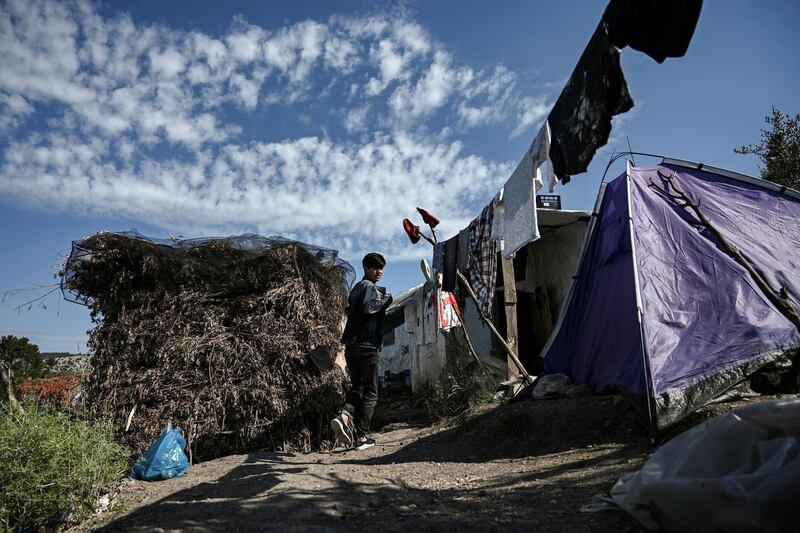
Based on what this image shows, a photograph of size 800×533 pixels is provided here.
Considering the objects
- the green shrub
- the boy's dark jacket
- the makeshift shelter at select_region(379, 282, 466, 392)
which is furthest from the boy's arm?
the makeshift shelter at select_region(379, 282, 466, 392)

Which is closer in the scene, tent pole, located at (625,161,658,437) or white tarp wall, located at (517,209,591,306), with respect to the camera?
tent pole, located at (625,161,658,437)

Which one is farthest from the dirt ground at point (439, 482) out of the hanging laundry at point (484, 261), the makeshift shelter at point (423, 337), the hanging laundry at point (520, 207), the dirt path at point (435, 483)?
the makeshift shelter at point (423, 337)

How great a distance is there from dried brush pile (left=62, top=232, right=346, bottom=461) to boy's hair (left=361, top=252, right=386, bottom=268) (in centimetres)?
96

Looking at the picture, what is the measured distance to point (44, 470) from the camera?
3309 mm

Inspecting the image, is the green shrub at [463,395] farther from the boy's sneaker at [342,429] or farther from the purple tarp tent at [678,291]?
the boy's sneaker at [342,429]

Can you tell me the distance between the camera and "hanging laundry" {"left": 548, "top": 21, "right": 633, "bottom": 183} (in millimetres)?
3148

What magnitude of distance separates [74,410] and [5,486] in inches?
79.2

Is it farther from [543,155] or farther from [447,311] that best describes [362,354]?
[447,311]

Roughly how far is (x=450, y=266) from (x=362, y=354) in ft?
7.31

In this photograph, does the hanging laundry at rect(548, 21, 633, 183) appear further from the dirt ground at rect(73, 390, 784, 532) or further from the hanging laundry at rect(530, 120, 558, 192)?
the dirt ground at rect(73, 390, 784, 532)

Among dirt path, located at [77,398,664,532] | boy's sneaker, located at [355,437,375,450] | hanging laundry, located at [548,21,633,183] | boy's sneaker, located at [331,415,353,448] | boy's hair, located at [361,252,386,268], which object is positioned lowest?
boy's sneaker, located at [355,437,375,450]

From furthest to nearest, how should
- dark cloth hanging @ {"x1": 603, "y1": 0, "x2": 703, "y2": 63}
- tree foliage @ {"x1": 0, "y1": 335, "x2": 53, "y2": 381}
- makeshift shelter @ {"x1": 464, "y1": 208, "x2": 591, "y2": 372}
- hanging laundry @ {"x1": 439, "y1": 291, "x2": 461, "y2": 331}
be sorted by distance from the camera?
tree foliage @ {"x1": 0, "y1": 335, "x2": 53, "y2": 381}, hanging laundry @ {"x1": 439, "y1": 291, "x2": 461, "y2": 331}, makeshift shelter @ {"x1": 464, "y1": 208, "x2": 591, "y2": 372}, dark cloth hanging @ {"x1": 603, "y1": 0, "x2": 703, "y2": 63}

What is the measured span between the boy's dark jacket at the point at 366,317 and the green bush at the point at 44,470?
8.02 feet

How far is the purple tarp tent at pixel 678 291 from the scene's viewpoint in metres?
3.75
